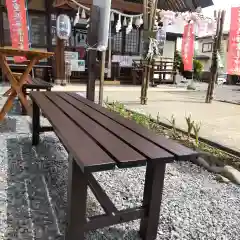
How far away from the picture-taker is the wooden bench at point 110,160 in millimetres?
1213

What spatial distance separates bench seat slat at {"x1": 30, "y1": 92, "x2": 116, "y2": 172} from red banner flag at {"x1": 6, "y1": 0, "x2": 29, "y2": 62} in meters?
6.22

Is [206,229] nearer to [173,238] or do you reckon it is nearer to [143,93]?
[173,238]

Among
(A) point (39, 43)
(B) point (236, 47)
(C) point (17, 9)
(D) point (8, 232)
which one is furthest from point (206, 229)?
(A) point (39, 43)

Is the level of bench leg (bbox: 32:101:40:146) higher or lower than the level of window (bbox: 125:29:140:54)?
lower

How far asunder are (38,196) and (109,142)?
911 mm

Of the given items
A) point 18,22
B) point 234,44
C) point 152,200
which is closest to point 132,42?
point 18,22

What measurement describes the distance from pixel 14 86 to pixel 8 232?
2592 mm

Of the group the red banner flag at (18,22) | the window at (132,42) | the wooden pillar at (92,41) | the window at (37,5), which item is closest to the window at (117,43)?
the window at (132,42)

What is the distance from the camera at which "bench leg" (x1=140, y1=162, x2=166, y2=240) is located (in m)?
1.41

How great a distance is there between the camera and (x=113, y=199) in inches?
79.4

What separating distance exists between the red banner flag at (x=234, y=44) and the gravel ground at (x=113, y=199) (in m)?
4.13

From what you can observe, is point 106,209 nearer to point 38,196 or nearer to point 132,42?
point 38,196

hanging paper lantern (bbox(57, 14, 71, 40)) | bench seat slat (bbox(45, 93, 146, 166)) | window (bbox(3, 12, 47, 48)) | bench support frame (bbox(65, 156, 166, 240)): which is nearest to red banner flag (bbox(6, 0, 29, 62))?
hanging paper lantern (bbox(57, 14, 71, 40))

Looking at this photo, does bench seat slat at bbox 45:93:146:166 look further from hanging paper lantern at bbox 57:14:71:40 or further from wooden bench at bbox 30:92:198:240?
hanging paper lantern at bbox 57:14:71:40
